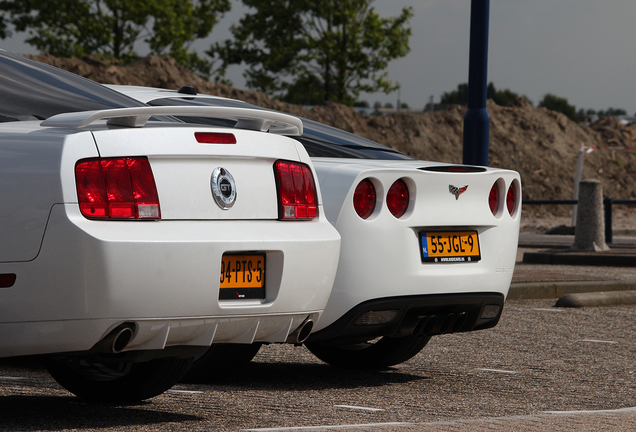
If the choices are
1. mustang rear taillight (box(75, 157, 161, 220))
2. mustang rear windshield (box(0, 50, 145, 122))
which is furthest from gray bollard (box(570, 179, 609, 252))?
mustang rear taillight (box(75, 157, 161, 220))

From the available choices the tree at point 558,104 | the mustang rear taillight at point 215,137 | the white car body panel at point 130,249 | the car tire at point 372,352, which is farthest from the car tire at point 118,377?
the tree at point 558,104

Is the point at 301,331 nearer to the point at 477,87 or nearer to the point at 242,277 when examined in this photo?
the point at 242,277

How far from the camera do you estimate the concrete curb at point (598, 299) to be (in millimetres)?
9039

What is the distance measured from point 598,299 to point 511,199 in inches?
159

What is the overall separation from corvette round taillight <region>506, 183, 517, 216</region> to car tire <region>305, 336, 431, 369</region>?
907mm

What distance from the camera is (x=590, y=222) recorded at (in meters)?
16.0

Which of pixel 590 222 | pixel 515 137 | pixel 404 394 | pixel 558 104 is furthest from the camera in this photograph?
pixel 558 104

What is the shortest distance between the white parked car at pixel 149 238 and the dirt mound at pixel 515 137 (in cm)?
3269

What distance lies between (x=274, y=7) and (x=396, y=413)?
143ft

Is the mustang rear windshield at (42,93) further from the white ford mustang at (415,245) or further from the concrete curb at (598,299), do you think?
the concrete curb at (598,299)

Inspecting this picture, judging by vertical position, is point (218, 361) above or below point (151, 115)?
below

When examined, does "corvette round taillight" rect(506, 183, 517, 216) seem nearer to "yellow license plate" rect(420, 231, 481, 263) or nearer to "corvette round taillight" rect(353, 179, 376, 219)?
"yellow license plate" rect(420, 231, 481, 263)

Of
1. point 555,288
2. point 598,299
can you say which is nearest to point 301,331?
point 598,299

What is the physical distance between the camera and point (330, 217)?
4.84 meters
